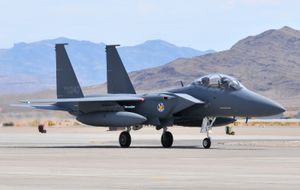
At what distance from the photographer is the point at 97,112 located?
37625 mm

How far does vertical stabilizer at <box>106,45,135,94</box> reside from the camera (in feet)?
135

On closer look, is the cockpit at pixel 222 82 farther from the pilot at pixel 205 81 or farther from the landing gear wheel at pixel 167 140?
the landing gear wheel at pixel 167 140

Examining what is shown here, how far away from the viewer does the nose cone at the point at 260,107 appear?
113ft

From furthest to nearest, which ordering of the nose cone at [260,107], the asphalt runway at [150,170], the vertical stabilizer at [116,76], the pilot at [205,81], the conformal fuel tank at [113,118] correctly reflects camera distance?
1. the vertical stabilizer at [116,76]
2. the conformal fuel tank at [113,118]
3. the pilot at [205,81]
4. the nose cone at [260,107]
5. the asphalt runway at [150,170]

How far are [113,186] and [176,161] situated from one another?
8.41 m

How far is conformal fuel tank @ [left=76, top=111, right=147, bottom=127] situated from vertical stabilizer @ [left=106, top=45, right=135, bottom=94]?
3.66 metres

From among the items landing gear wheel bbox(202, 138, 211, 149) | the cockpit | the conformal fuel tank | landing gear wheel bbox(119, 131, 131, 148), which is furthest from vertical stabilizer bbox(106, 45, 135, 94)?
landing gear wheel bbox(202, 138, 211, 149)

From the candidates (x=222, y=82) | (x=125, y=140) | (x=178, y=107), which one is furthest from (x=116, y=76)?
(x=222, y=82)

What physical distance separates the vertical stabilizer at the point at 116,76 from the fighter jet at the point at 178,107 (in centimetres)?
226

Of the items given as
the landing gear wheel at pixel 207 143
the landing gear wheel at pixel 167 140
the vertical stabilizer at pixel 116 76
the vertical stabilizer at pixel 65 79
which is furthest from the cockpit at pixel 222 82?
the vertical stabilizer at pixel 65 79

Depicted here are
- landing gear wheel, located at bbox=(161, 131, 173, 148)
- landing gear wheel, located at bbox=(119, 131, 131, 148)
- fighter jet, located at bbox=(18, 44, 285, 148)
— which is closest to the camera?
fighter jet, located at bbox=(18, 44, 285, 148)

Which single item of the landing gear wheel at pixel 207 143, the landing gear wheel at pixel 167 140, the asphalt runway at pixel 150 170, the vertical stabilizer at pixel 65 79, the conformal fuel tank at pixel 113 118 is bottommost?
the asphalt runway at pixel 150 170

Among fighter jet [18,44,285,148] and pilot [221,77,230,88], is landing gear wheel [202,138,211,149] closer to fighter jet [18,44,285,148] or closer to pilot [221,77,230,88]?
fighter jet [18,44,285,148]

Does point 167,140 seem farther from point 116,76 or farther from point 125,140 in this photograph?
point 116,76
